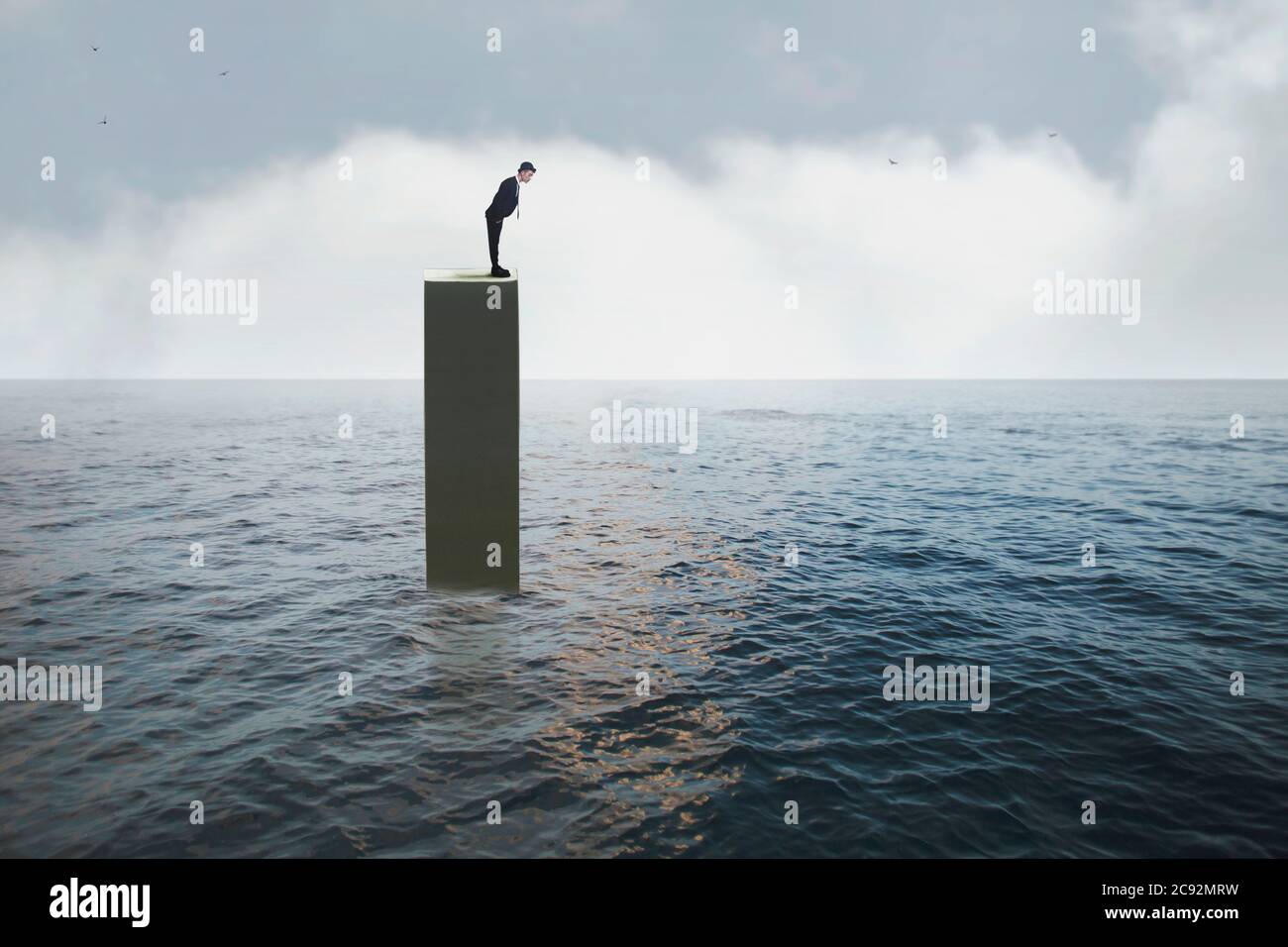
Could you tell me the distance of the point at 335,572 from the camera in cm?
1811

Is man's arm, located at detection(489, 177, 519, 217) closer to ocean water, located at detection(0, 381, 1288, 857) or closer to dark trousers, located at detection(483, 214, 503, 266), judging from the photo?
dark trousers, located at detection(483, 214, 503, 266)

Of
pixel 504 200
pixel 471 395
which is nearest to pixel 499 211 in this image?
pixel 504 200

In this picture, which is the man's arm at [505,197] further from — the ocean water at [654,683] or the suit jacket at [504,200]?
the ocean water at [654,683]

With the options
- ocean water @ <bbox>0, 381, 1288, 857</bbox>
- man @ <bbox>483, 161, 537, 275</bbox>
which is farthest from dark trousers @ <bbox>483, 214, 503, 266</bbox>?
ocean water @ <bbox>0, 381, 1288, 857</bbox>

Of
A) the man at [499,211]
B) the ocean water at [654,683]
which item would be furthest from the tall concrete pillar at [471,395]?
the ocean water at [654,683]

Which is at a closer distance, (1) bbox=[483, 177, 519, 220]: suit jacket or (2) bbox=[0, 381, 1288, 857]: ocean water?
(2) bbox=[0, 381, 1288, 857]: ocean water

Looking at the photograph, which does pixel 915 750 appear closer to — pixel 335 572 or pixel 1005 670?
pixel 1005 670

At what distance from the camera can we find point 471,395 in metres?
13.3

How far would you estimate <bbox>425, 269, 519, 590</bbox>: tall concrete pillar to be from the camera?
43.2ft

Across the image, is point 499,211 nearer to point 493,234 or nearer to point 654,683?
point 493,234

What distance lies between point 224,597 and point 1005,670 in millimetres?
16451

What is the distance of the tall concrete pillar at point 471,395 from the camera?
13180 mm

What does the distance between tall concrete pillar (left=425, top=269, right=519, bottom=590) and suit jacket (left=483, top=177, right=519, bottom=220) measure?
1.14 meters

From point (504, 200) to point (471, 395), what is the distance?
375 cm
